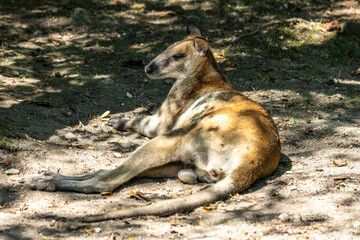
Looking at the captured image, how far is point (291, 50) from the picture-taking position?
923 cm

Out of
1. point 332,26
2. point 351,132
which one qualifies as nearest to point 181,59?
point 351,132

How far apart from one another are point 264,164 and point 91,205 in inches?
68.7

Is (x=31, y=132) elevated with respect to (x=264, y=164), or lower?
lower

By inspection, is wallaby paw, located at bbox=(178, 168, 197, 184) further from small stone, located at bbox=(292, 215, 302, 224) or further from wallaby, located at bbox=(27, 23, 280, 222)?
small stone, located at bbox=(292, 215, 302, 224)

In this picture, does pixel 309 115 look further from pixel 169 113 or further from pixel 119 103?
pixel 119 103

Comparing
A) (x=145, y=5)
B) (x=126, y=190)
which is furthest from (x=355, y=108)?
(x=145, y=5)

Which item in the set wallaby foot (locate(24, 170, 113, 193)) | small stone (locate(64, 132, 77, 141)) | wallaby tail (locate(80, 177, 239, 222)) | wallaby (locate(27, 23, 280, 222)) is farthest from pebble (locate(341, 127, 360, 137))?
small stone (locate(64, 132, 77, 141))

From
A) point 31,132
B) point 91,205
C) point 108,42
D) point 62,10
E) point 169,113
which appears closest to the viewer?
point 91,205

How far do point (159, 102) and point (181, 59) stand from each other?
124cm

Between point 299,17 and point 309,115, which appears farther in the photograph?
point 299,17

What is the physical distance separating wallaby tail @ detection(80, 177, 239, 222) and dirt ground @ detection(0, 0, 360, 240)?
0.06 m

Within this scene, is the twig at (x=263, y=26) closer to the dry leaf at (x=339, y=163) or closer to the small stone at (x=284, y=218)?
the dry leaf at (x=339, y=163)

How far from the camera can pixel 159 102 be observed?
7.43 meters

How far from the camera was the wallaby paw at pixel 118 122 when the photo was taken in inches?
256
